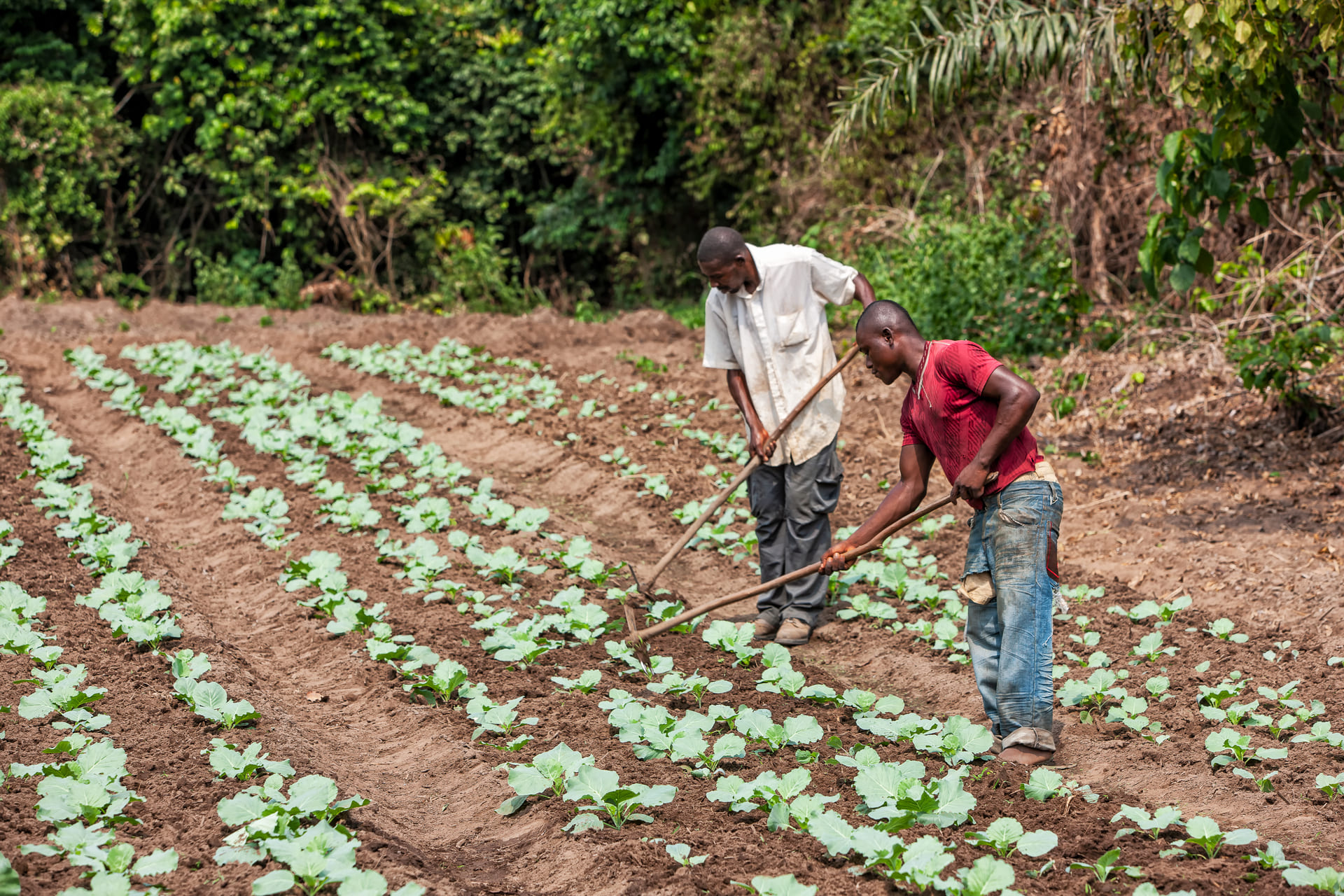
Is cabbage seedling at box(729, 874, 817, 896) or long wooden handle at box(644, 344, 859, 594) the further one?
long wooden handle at box(644, 344, 859, 594)

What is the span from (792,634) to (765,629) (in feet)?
0.60

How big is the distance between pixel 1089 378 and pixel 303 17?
11552 mm

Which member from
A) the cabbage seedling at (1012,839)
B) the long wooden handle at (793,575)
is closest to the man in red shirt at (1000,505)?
the long wooden handle at (793,575)

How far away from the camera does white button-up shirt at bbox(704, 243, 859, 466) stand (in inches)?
194

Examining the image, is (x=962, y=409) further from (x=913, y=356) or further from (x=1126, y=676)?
(x=1126, y=676)

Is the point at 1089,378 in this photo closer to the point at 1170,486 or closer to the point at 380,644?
the point at 1170,486

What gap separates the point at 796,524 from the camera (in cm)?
504

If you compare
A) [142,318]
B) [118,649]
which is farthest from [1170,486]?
[142,318]

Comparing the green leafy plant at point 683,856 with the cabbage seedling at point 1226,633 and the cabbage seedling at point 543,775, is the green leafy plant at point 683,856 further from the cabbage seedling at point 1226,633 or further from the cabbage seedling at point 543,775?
the cabbage seedling at point 1226,633

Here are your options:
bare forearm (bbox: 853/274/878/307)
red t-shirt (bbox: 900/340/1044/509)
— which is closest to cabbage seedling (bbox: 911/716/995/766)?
red t-shirt (bbox: 900/340/1044/509)

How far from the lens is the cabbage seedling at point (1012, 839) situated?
9.13ft

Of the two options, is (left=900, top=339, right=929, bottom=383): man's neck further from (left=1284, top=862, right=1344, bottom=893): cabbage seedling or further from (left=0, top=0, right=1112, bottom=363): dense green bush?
(left=0, top=0, right=1112, bottom=363): dense green bush

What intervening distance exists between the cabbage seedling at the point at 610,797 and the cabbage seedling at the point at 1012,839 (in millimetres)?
849

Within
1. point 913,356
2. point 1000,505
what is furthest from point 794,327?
point 1000,505
